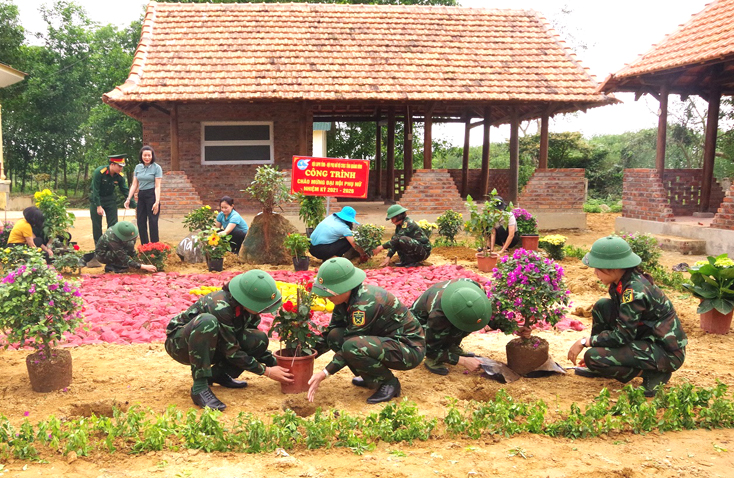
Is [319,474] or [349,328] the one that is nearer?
Answer: [319,474]

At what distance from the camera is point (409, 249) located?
9.52 meters

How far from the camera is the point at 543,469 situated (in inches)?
136

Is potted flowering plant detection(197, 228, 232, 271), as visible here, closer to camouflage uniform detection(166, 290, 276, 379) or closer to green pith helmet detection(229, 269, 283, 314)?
camouflage uniform detection(166, 290, 276, 379)

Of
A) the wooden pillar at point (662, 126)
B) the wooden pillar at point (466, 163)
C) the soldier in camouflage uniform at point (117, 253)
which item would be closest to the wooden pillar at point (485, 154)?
the wooden pillar at point (466, 163)

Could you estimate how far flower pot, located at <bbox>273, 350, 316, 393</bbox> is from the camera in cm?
446

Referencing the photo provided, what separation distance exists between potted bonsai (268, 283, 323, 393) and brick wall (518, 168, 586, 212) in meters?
11.0

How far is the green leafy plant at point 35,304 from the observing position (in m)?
4.29

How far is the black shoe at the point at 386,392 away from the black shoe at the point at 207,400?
3.41 ft

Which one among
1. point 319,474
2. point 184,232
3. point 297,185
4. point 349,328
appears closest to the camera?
point 319,474

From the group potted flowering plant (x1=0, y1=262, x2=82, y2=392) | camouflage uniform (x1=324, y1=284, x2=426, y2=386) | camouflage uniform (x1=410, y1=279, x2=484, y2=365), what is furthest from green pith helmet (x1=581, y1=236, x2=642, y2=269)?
potted flowering plant (x1=0, y1=262, x2=82, y2=392)

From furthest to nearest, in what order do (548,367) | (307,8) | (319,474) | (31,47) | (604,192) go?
(31,47), (604,192), (307,8), (548,367), (319,474)

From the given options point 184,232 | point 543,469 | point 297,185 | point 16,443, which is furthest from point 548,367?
point 184,232

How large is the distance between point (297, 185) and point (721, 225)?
23.7 ft

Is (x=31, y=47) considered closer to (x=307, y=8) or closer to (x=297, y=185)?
(x=307, y=8)
